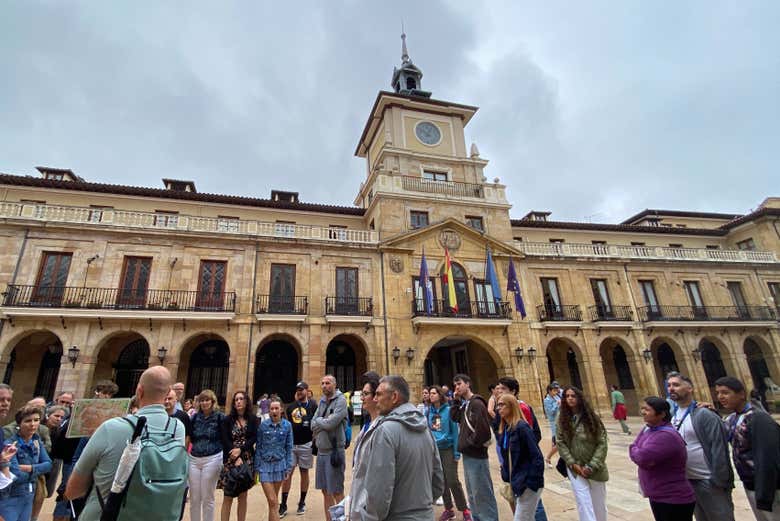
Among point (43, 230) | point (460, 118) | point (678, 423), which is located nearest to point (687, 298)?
point (460, 118)

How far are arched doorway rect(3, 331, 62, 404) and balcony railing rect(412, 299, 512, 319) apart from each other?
45.4ft

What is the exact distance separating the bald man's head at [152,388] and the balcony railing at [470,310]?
44.6 feet

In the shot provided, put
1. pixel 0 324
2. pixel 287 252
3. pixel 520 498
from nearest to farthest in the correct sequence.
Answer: pixel 520 498
pixel 0 324
pixel 287 252

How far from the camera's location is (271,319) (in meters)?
14.6

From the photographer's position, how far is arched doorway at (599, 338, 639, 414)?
19.2m

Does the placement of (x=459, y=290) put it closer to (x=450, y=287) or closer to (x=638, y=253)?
(x=450, y=287)

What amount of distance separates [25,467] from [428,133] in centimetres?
2165

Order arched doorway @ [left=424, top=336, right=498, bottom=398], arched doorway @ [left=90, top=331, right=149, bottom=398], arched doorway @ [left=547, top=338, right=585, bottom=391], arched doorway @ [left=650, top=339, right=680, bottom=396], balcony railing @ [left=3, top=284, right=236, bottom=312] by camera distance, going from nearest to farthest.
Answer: balcony railing @ [left=3, top=284, right=236, bottom=312], arched doorway @ [left=90, top=331, right=149, bottom=398], arched doorway @ [left=424, top=336, right=498, bottom=398], arched doorway @ [left=547, top=338, right=585, bottom=391], arched doorway @ [left=650, top=339, right=680, bottom=396]

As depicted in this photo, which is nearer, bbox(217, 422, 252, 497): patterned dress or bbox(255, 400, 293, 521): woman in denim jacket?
bbox(217, 422, 252, 497): patterned dress

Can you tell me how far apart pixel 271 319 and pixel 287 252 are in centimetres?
305

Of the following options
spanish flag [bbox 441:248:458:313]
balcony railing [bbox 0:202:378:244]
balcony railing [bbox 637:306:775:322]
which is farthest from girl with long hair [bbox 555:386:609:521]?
balcony railing [bbox 637:306:775:322]

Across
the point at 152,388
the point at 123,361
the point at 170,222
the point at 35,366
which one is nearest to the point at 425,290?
the point at 170,222

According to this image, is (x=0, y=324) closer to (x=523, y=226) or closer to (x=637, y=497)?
(x=637, y=497)

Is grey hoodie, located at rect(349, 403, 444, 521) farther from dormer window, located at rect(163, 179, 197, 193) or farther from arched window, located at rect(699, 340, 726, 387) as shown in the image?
arched window, located at rect(699, 340, 726, 387)
